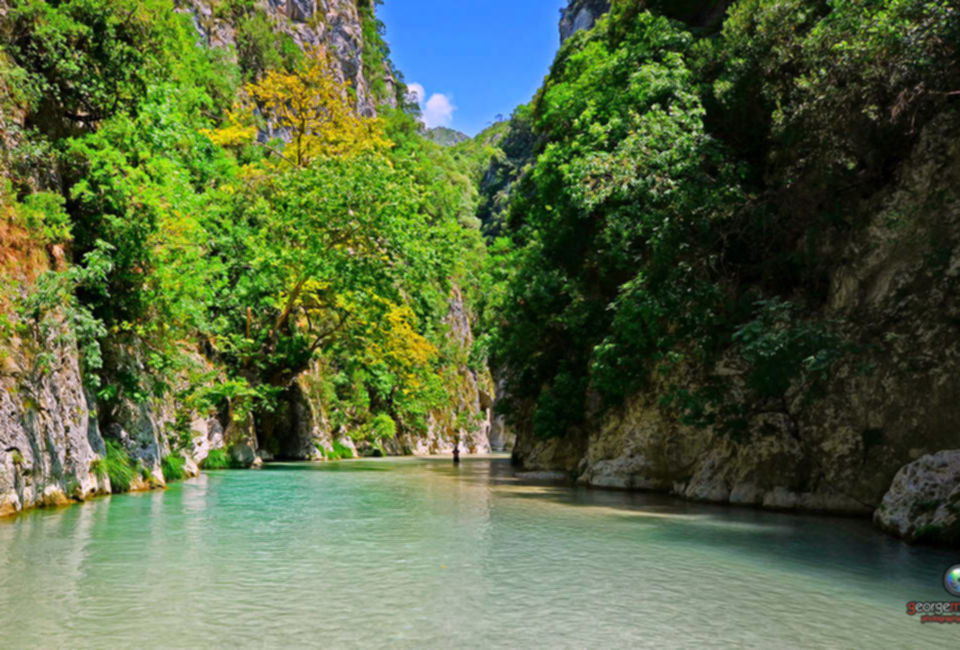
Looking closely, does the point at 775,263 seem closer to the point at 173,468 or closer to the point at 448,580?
the point at 448,580

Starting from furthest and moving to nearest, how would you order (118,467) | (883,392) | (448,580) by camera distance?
(118,467)
(883,392)
(448,580)

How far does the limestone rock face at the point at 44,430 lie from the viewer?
8.80 metres

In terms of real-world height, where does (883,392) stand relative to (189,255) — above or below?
below

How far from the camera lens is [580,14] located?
74.7 m

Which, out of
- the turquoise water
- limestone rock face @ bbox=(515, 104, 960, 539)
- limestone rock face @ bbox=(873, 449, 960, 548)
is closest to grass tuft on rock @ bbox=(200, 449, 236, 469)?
the turquoise water

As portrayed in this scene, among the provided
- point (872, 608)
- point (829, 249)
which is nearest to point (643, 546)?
point (872, 608)

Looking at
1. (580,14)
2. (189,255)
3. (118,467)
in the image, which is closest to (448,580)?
(118,467)

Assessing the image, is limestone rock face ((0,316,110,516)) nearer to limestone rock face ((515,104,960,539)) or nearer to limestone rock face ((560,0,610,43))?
limestone rock face ((515,104,960,539))

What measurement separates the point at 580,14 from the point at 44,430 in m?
76.9

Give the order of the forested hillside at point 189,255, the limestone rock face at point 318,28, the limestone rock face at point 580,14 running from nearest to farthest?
the forested hillside at point 189,255
the limestone rock face at point 318,28
the limestone rock face at point 580,14

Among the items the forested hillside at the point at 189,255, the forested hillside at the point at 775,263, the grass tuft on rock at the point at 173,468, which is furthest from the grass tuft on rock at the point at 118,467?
the forested hillside at the point at 775,263

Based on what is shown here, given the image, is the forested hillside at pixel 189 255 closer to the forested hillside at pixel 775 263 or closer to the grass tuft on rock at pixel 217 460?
the grass tuft on rock at pixel 217 460

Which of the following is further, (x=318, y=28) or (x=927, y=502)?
(x=318, y=28)

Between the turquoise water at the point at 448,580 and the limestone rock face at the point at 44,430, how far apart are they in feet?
1.83
